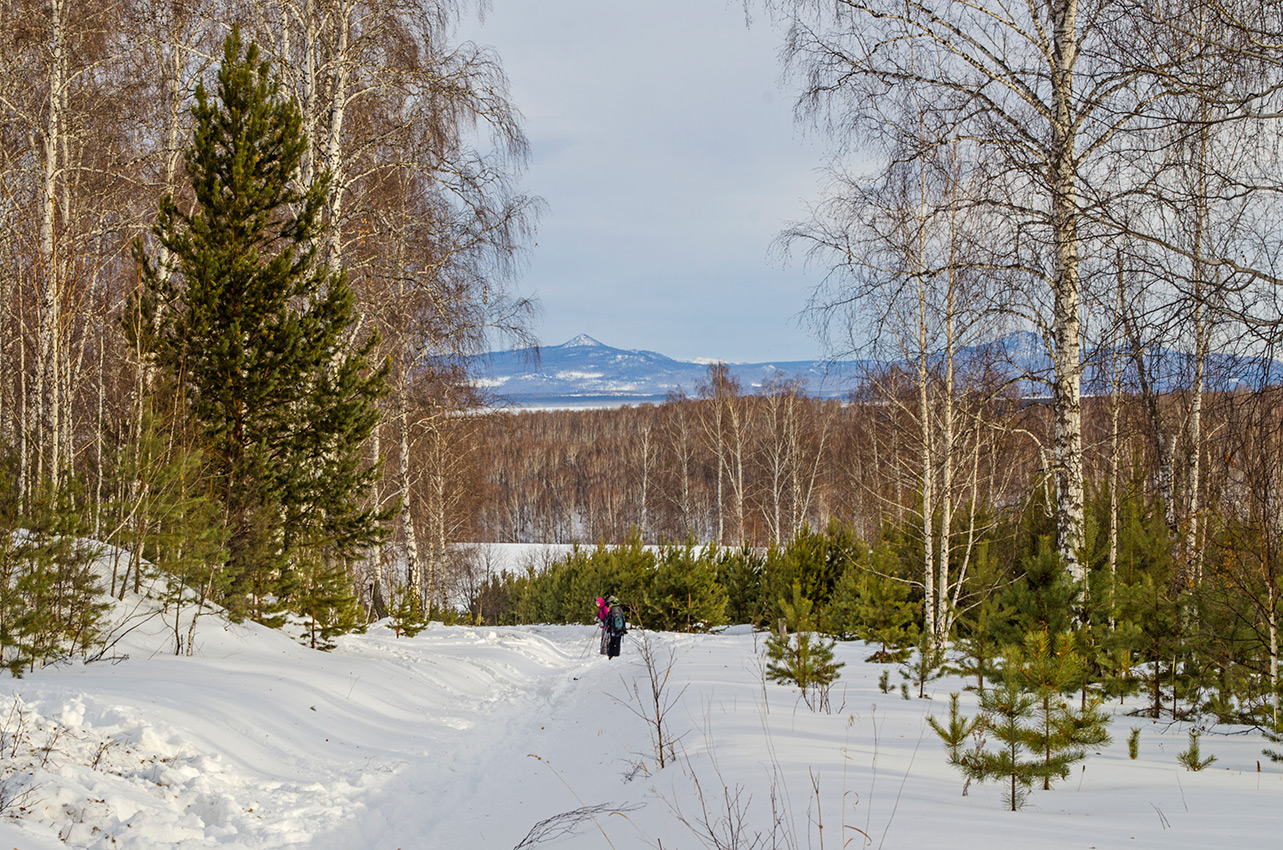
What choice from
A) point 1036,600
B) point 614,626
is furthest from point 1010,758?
point 614,626

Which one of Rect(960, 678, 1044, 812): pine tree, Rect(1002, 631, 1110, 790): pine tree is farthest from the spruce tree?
Rect(1002, 631, 1110, 790): pine tree

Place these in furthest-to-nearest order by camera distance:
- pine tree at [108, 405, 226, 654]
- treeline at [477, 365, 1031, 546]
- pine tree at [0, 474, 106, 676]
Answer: treeline at [477, 365, 1031, 546] < pine tree at [108, 405, 226, 654] < pine tree at [0, 474, 106, 676]

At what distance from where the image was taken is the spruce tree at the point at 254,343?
26.1 feet

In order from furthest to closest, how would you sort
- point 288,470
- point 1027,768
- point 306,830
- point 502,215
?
point 502,215, point 288,470, point 306,830, point 1027,768

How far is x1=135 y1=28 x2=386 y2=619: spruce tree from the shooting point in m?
7.95

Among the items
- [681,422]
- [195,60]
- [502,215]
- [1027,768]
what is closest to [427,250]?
[502,215]

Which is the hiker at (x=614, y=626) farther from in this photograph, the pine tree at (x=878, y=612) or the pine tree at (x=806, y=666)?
the pine tree at (x=806, y=666)

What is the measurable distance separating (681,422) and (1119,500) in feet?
95.4

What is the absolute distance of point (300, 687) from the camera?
266 inches

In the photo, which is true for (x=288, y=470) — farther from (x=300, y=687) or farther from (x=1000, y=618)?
(x=1000, y=618)

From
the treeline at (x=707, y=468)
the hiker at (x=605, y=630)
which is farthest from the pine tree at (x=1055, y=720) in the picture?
the hiker at (x=605, y=630)

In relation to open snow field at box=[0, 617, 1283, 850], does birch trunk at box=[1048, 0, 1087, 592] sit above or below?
above

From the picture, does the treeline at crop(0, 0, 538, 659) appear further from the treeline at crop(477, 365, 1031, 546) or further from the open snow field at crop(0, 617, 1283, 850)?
the treeline at crop(477, 365, 1031, 546)

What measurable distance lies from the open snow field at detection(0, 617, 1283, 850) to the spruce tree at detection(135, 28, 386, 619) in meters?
1.27
